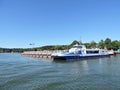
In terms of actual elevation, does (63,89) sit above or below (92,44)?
below

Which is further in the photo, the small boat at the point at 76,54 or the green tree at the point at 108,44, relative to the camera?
the green tree at the point at 108,44

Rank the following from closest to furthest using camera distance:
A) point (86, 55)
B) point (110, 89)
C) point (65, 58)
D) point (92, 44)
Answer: point (110, 89), point (65, 58), point (86, 55), point (92, 44)

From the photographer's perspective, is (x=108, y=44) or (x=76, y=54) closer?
(x=76, y=54)

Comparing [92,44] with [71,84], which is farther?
[92,44]

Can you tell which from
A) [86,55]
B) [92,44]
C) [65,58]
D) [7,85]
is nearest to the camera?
[7,85]

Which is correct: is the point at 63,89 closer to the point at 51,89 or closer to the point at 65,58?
the point at 51,89

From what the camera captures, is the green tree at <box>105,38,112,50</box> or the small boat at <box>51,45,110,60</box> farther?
the green tree at <box>105,38,112,50</box>

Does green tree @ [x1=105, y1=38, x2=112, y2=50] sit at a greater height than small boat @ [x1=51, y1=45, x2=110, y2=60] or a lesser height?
greater

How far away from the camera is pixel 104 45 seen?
469 feet

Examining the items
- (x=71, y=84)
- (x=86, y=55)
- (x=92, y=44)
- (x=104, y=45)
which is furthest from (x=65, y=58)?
(x=92, y=44)

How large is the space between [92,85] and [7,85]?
858cm

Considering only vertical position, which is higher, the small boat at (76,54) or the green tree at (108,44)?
the green tree at (108,44)

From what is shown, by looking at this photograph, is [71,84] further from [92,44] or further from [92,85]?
[92,44]

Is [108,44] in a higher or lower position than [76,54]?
higher
